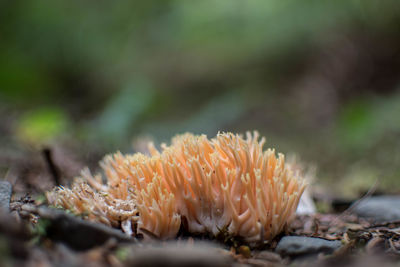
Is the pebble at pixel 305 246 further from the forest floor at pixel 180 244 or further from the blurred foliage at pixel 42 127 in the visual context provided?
the blurred foliage at pixel 42 127

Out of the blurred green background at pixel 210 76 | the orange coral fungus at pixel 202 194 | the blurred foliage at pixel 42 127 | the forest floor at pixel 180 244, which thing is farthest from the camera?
the blurred green background at pixel 210 76

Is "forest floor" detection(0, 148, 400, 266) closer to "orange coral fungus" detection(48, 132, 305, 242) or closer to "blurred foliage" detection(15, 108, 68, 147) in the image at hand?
"orange coral fungus" detection(48, 132, 305, 242)

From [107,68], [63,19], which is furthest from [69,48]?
[107,68]

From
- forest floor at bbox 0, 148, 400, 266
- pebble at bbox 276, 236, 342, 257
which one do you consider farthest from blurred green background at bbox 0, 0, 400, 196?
pebble at bbox 276, 236, 342, 257

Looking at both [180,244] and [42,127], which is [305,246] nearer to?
[180,244]

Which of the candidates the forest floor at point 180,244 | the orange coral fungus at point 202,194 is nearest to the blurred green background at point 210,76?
the forest floor at point 180,244

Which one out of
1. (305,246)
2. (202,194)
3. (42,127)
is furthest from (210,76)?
(305,246)

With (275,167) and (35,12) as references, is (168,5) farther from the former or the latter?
(275,167)
